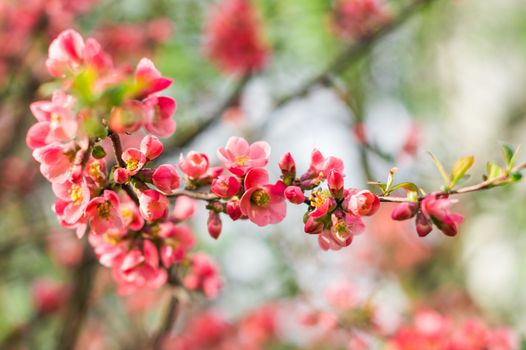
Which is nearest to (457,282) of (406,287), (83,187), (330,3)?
(406,287)

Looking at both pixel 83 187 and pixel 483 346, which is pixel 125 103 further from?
pixel 483 346

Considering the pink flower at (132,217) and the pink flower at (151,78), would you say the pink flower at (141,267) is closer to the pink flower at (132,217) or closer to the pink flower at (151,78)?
the pink flower at (132,217)

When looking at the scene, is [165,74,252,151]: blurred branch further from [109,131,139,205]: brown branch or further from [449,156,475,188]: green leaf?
[449,156,475,188]: green leaf

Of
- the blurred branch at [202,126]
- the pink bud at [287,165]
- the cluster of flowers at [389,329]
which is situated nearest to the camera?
the pink bud at [287,165]

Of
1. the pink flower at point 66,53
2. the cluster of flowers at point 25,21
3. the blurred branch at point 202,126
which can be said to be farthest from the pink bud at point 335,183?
the cluster of flowers at point 25,21

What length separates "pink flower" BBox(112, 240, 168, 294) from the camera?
3.63ft

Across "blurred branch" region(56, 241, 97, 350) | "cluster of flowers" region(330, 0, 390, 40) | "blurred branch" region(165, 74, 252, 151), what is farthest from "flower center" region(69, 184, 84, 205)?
"cluster of flowers" region(330, 0, 390, 40)

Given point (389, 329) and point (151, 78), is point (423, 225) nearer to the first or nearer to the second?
point (151, 78)

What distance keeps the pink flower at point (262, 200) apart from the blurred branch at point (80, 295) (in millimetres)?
1611

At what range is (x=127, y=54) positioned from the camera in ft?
9.68

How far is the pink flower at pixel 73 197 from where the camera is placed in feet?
2.92

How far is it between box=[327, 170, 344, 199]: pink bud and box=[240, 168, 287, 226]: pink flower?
0.29 ft

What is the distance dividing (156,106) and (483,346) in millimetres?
1288

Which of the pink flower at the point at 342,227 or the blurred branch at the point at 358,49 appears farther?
the blurred branch at the point at 358,49
